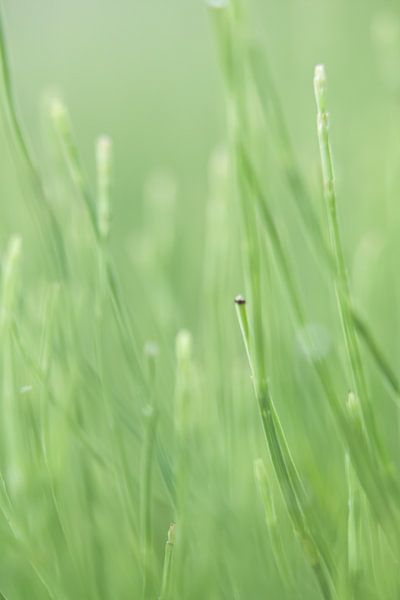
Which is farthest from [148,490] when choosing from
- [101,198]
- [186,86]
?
[186,86]

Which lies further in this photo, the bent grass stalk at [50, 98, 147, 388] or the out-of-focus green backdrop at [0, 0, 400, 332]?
the out-of-focus green backdrop at [0, 0, 400, 332]

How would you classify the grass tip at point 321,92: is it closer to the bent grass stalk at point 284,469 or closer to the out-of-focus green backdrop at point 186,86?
the bent grass stalk at point 284,469

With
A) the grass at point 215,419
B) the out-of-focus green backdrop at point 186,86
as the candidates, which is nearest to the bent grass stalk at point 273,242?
the grass at point 215,419

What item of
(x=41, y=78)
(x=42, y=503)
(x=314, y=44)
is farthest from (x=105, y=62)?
(x=42, y=503)

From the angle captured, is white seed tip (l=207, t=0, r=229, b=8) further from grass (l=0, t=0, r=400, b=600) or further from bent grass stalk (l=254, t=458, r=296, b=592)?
bent grass stalk (l=254, t=458, r=296, b=592)

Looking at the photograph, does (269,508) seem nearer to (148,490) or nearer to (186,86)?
(148,490)

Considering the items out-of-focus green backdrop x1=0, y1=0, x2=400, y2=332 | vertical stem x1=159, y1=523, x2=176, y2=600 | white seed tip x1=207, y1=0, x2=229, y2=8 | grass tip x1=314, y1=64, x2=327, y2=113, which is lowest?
vertical stem x1=159, y1=523, x2=176, y2=600

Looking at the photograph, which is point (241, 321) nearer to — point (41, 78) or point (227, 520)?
point (227, 520)

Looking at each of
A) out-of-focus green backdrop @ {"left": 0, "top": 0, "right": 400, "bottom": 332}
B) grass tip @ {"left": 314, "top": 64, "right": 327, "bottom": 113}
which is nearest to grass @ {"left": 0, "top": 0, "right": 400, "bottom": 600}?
grass tip @ {"left": 314, "top": 64, "right": 327, "bottom": 113}
